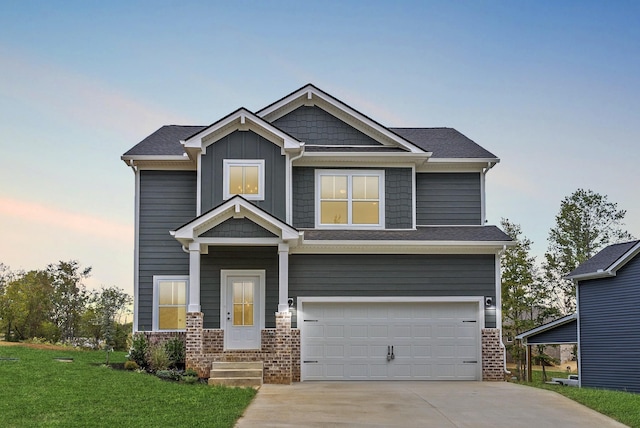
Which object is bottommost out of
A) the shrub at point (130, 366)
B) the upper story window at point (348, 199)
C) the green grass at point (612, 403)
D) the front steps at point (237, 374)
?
the green grass at point (612, 403)

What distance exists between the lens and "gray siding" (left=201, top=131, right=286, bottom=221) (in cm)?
1973

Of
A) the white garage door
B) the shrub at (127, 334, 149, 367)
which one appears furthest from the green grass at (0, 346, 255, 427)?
the white garage door

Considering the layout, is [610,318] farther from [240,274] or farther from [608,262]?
[240,274]

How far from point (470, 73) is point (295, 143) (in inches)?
310

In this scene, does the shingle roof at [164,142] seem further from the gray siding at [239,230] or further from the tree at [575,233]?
the tree at [575,233]

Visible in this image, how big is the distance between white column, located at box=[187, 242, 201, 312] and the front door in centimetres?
149

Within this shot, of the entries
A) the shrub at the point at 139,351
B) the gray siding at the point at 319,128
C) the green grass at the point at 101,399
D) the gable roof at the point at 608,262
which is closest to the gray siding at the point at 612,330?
the gable roof at the point at 608,262

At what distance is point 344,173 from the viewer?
20641mm

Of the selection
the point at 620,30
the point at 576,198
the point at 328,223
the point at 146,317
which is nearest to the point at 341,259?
the point at 328,223

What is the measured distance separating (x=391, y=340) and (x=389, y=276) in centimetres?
173

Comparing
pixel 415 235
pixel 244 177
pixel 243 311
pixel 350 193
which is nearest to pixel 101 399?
pixel 243 311

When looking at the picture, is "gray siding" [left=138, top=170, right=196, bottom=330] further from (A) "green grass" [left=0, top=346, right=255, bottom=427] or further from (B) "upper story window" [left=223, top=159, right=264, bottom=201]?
(A) "green grass" [left=0, top=346, right=255, bottom=427]

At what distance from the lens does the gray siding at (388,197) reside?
67.1 ft

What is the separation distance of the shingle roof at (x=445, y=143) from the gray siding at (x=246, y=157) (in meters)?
4.27
